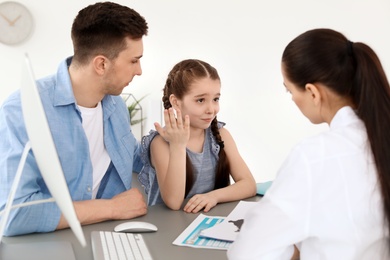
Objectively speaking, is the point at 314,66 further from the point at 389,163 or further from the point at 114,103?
the point at 114,103

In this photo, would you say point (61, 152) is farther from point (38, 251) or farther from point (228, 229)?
point (228, 229)

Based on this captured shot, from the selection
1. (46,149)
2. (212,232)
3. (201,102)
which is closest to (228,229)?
(212,232)

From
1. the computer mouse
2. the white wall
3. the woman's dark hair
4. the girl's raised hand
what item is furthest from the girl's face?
the white wall

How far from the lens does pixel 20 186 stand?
121 cm

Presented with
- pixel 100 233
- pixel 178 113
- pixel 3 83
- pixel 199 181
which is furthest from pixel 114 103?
pixel 3 83

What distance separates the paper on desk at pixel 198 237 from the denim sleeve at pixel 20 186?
0.34m

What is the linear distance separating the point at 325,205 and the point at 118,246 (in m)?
0.51

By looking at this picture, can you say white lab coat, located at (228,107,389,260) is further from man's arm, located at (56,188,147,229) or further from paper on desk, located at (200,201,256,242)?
man's arm, located at (56,188,147,229)

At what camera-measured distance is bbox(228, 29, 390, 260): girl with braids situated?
Answer: 2.64 feet

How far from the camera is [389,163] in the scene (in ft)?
2.79

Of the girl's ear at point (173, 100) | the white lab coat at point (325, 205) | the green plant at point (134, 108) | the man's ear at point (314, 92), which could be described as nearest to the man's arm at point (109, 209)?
the girl's ear at point (173, 100)

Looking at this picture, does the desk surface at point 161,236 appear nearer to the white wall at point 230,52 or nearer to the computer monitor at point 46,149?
the computer monitor at point 46,149

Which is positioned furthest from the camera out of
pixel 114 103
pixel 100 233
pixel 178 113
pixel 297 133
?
pixel 297 133

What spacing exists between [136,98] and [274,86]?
1.17m
